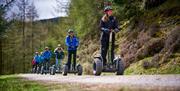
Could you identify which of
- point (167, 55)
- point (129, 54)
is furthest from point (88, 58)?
point (167, 55)

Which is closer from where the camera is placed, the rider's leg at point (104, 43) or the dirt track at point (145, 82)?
the dirt track at point (145, 82)

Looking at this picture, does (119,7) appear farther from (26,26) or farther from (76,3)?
(26,26)

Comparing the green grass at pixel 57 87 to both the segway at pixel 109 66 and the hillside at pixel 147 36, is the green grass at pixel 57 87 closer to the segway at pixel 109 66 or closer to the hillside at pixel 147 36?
the segway at pixel 109 66

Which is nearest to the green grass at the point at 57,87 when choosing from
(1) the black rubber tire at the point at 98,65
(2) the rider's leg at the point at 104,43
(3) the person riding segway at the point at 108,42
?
(1) the black rubber tire at the point at 98,65

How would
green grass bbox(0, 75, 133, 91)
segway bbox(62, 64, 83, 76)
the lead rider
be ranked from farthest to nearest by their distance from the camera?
segway bbox(62, 64, 83, 76) → the lead rider → green grass bbox(0, 75, 133, 91)

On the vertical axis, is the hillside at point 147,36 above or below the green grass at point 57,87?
above

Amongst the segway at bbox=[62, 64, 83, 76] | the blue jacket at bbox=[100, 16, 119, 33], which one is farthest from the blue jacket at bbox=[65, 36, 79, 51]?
the blue jacket at bbox=[100, 16, 119, 33]

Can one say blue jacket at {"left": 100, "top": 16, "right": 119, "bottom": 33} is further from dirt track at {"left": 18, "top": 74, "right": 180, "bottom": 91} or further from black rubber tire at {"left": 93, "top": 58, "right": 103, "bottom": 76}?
dirt track at {"left": 18, "top": 74, "right": 180, "bottom": 91}

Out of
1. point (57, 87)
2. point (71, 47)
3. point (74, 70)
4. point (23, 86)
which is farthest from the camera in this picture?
point (74, 70)

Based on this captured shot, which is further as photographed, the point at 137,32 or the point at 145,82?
the point at 137,32

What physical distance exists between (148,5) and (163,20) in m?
3.31

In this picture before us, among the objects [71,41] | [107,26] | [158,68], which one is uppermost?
[107,26]

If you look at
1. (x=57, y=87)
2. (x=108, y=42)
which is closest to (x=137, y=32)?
(x=108, y=42)

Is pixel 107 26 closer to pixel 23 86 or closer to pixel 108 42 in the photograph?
pixel 108 42
